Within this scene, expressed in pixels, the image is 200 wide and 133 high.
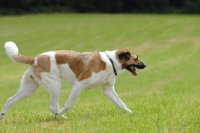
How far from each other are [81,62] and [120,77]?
14.6 metres

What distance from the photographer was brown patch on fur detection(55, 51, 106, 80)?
27.6ft

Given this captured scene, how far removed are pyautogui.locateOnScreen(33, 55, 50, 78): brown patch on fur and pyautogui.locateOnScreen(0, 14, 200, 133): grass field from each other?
2.92ft

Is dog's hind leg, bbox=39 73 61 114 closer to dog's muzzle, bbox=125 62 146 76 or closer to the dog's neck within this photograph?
the dog's neck

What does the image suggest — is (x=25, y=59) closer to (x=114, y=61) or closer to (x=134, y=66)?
(x=114, y=61)

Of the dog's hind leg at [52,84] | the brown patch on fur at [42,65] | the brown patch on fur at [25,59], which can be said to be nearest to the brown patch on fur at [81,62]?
the brown patch on fur at [42,65]

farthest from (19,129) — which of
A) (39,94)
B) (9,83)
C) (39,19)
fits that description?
(39,19)

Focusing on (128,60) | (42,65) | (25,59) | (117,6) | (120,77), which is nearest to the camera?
(42,65)

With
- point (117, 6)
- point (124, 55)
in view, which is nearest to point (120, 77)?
point (124, 55)

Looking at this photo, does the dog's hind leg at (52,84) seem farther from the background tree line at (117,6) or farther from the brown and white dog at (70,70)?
the background tree line at (117,6)

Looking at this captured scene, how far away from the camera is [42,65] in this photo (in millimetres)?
8430

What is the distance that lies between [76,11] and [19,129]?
6012 centimetres

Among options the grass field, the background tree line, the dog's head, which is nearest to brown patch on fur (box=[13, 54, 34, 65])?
the grass field

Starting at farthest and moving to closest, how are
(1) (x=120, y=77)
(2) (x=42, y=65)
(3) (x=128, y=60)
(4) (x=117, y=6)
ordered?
1. (4) (x=117, y=6)
2. (1) (x=120, y=77)
3. (3) (x=128, y=60)
4. (2) (x=42, y=65)

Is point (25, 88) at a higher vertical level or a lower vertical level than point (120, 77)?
higher
